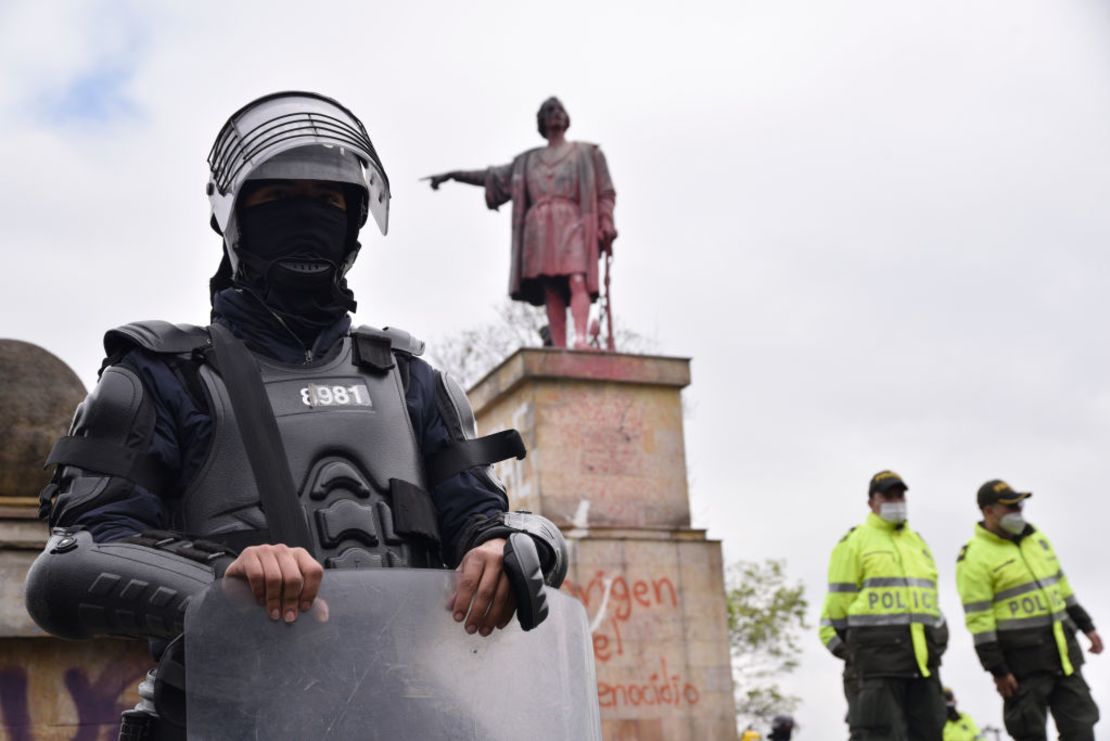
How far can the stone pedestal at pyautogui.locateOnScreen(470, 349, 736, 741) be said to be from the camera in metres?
11.1

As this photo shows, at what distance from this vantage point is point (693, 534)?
11.9 metres

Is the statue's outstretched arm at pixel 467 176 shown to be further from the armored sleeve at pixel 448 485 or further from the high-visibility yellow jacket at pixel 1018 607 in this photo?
the armored sleeve at pixel 448 485

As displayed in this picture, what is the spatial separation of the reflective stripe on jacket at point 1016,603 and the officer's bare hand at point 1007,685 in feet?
0.17

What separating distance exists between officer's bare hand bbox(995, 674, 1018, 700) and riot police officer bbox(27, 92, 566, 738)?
5.99 metres

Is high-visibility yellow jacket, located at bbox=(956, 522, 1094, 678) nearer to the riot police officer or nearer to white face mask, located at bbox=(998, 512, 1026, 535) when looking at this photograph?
white face mask, located at bbox=(998, 512, 1026, 535)

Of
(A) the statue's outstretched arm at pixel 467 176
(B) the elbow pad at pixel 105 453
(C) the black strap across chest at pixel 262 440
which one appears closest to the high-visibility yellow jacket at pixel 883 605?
(C) the black strap across chest at pixel 262 440

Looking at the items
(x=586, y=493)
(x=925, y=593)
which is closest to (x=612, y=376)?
(x=586, y=493)

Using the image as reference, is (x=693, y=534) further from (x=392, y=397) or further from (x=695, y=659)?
(x=392, y=397)

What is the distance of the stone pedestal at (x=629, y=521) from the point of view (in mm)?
11148

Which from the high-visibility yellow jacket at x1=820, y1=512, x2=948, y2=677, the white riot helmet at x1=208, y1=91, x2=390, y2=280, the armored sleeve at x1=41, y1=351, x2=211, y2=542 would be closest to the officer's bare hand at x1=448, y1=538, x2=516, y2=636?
the armored sleeve at x1=41, y1=351, x2=211, y2=542

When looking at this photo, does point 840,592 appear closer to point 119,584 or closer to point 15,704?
point 15,704

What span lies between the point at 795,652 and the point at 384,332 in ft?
91.0

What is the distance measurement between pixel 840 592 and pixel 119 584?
609 centimetres

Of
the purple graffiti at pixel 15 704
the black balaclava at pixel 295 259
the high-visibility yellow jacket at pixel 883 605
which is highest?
the high-visibility yellow jacket at pixel 883 605
